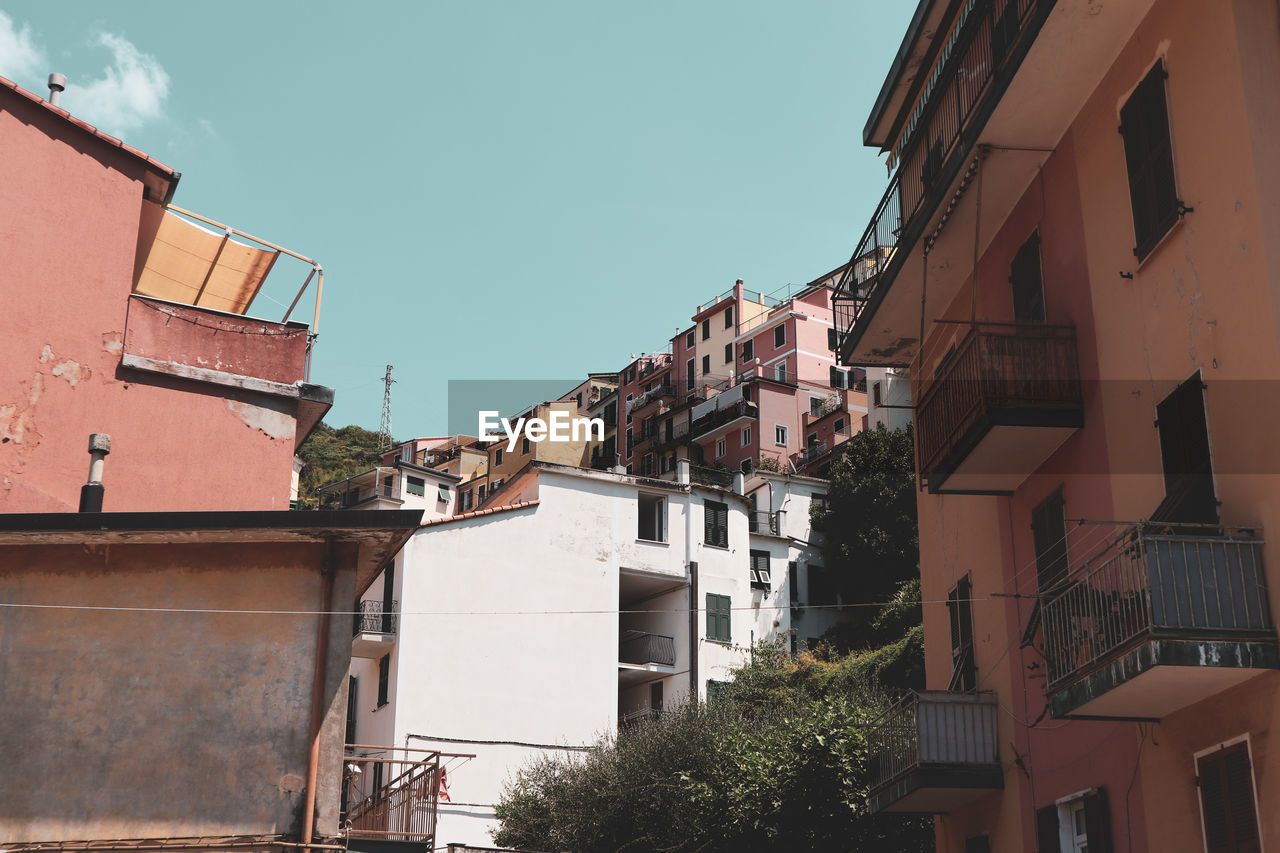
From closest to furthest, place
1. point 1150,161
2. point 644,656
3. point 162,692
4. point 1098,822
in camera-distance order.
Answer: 1. point 1150,161
2. point 162,692
3. point 1098,822
4. point 644,656

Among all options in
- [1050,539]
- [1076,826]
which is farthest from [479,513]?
[1076,826]

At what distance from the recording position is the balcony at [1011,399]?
508 inches

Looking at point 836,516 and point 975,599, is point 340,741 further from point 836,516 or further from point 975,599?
point 836,516

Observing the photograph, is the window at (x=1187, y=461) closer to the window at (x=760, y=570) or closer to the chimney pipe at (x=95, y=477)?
the chimney pipe at (x=95, y=477)

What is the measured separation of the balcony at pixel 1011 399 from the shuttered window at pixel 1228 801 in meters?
3.85

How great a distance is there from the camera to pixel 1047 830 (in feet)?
43.6

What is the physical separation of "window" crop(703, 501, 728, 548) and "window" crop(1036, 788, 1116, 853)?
31.6 meters

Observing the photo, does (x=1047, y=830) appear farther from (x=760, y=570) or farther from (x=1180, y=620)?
(x=760, y=570)

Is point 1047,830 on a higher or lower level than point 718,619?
lower

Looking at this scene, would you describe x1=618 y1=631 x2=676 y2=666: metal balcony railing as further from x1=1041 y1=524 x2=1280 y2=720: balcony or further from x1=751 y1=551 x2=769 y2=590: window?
x1=1041 y1=524 x2=1280 y2=720: balcony

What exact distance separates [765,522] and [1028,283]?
4363cm

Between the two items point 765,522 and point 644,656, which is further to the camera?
point 765,522

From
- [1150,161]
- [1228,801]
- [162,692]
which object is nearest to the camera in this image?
[1228,801]

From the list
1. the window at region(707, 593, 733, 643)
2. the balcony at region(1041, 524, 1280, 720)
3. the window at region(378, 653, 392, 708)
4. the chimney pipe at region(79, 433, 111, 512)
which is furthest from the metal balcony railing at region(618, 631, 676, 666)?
the balcony at region(1041, 524, 1280, 720)
